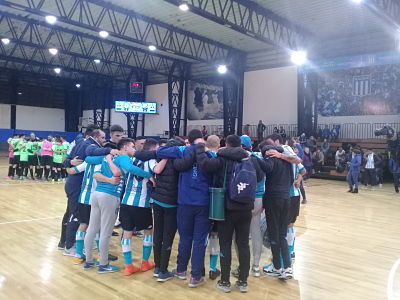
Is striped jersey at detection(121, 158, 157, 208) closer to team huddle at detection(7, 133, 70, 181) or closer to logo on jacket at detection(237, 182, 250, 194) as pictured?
logo on jacket at detection(237, 182, 250, 194)

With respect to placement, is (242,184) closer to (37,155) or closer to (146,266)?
(146,266)

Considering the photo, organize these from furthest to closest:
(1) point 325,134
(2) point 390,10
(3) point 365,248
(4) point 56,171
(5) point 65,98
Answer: (5) point 65,98, (1) point 325,134, (4) point 56,171, (2) point 390,10, (3) point 365,248

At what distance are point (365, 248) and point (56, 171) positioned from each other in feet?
30.8

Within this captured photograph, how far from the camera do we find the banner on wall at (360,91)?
1455cm

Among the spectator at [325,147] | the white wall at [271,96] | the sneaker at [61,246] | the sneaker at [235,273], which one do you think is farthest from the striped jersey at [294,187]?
the white wall at [271,96]

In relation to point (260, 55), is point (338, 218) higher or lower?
lower

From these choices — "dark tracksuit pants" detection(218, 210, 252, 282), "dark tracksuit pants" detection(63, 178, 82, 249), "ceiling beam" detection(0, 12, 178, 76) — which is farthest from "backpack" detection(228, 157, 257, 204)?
"ceiling beam" detection(0, 12, 178, 76)

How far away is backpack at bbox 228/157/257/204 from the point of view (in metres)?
3.19

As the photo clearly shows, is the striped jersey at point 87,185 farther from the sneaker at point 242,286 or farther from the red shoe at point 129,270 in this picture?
the sneaker at point 242,286

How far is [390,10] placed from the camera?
10.3 metres

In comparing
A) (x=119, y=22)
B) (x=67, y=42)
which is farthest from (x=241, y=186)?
(x=67, y=42)

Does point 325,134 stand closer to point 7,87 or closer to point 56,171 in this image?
point 56,171

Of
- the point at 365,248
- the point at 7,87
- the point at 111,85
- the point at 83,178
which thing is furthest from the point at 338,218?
the point at 7,87

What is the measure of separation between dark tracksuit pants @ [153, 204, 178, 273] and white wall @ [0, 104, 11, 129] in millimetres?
27009
